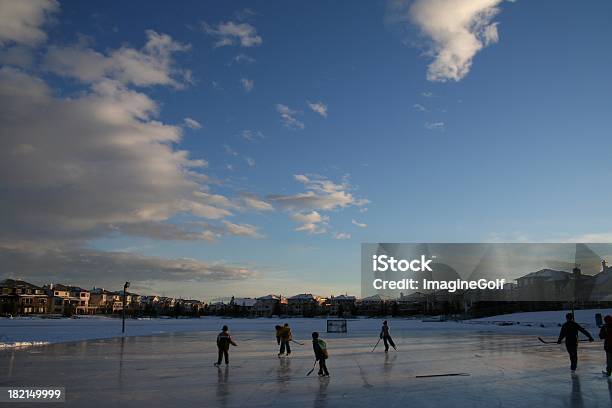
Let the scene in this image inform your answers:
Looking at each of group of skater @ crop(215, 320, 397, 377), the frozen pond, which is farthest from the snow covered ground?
group of skater @ crop(215, 320, 397, 377)

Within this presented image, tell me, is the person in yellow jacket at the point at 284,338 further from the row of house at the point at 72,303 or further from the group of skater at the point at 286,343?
the row of house at the point at 72,303

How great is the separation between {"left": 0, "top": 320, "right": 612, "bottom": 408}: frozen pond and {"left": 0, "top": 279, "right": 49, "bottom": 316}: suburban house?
126 meters

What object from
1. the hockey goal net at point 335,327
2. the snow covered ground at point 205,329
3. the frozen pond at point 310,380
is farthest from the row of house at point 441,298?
the frozen pond at point 310,380

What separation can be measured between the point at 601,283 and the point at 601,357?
98.4 meters

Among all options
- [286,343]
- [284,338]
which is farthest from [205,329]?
[284,338]

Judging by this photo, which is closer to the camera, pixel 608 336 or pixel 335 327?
pixel 608 336

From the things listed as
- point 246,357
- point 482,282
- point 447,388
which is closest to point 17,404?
point 447,388

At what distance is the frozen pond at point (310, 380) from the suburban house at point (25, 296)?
4954 inches

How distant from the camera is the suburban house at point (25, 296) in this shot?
12681 centimetres

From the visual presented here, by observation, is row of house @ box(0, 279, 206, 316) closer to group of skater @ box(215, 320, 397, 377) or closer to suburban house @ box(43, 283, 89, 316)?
suburban house @ box(43, 283, 89, 316)

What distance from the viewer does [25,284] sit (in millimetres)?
136875

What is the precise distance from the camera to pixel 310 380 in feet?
41.9

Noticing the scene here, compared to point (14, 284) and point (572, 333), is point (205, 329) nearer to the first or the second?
point (572, 333)

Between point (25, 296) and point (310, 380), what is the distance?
143522 mm
